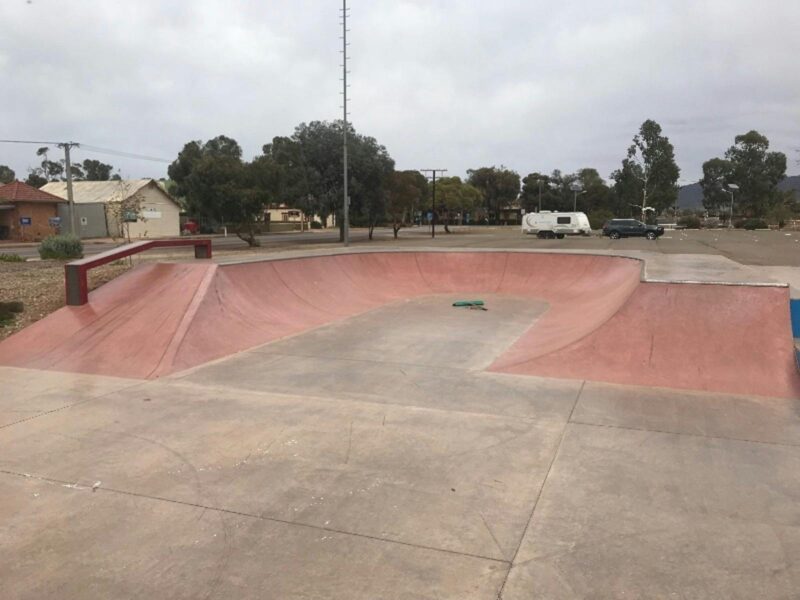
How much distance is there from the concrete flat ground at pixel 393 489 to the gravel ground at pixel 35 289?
3.05m

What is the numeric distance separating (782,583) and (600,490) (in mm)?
1216

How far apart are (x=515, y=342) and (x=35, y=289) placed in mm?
9049

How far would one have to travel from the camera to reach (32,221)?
45.5 meters

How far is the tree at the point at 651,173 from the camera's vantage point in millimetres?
79562

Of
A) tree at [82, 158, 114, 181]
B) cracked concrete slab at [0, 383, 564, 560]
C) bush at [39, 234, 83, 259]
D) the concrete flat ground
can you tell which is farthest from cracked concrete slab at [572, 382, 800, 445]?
tree at [82, 158, 114, 181]

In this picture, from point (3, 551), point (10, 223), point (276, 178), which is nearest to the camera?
point (3, 551)

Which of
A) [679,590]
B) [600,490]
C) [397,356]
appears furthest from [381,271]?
[679,590]

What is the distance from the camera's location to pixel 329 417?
5.57 m

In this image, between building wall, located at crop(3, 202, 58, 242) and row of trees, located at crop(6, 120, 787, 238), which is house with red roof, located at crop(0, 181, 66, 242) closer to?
building wall, located at crop(3, 202, 58, 242)

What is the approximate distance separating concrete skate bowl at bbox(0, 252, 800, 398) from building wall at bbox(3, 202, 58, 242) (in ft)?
138

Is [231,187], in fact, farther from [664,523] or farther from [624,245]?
[664,523]

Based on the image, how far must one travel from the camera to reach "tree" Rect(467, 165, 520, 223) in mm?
86938

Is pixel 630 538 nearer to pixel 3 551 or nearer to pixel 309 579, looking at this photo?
pixel 309 579

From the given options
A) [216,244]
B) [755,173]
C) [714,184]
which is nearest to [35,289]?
[216,244]
